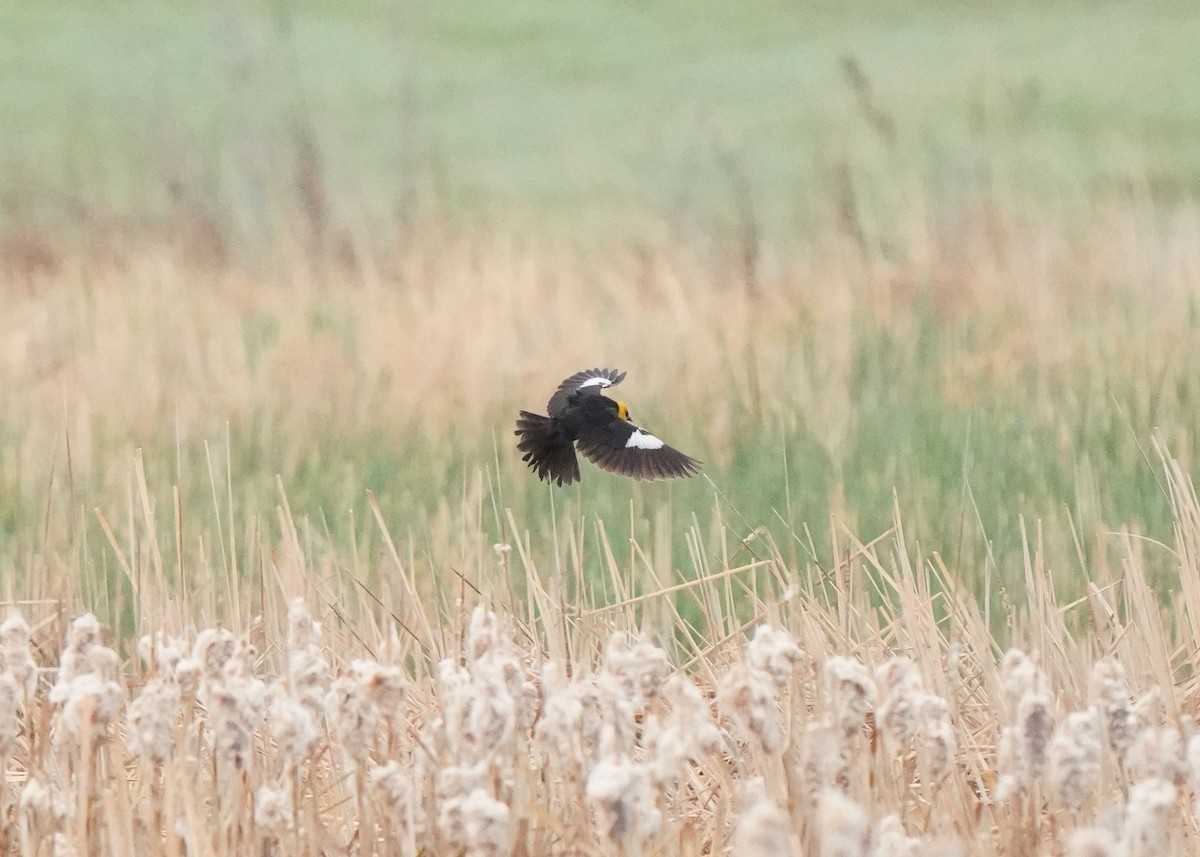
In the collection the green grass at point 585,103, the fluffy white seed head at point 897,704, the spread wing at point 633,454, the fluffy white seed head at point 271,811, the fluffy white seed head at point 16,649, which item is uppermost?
the green grass at point 585,103

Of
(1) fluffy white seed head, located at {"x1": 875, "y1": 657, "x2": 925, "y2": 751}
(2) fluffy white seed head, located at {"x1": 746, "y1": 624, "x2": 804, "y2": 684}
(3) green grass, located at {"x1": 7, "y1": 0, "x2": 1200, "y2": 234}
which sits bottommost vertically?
(1) fluffy white seed head, located at {"x1": 875, "y1": 657, "x2": 925, "y2": 751}

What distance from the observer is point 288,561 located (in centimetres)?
267

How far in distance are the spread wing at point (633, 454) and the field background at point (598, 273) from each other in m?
0.18

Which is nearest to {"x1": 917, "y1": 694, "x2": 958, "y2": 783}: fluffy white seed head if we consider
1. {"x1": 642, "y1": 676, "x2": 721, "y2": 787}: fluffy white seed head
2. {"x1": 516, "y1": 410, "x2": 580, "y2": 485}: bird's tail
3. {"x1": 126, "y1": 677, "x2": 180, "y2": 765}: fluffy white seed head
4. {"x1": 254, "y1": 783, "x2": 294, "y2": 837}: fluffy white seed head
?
{"x1": 642, "y1": 676, "x2": 721, "y2": 787}: fluffy white seed head

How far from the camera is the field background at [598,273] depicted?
163 inches

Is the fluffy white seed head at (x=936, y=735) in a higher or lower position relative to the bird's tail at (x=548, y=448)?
lower

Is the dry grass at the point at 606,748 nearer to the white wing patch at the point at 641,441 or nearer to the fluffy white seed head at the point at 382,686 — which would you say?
the fluffy white seed head at the point at 382,686

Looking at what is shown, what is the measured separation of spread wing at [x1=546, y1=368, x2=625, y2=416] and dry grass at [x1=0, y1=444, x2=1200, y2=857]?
1.70 feet

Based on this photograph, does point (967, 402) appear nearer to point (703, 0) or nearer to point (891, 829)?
point (891, 829)

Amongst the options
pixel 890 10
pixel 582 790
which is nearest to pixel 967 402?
pixel 582 790

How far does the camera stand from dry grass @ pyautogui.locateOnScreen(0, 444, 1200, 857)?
171 centimetres

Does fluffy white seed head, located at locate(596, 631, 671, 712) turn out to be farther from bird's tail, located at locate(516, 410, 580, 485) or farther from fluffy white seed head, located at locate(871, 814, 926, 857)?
bird's tail, located at locate(516, 410, 580, 485)

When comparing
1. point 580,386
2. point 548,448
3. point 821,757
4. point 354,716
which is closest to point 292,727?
point 354,716

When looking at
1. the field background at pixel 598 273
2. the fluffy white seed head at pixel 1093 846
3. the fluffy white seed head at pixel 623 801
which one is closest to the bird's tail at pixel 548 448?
the field background at pixel 598 273
